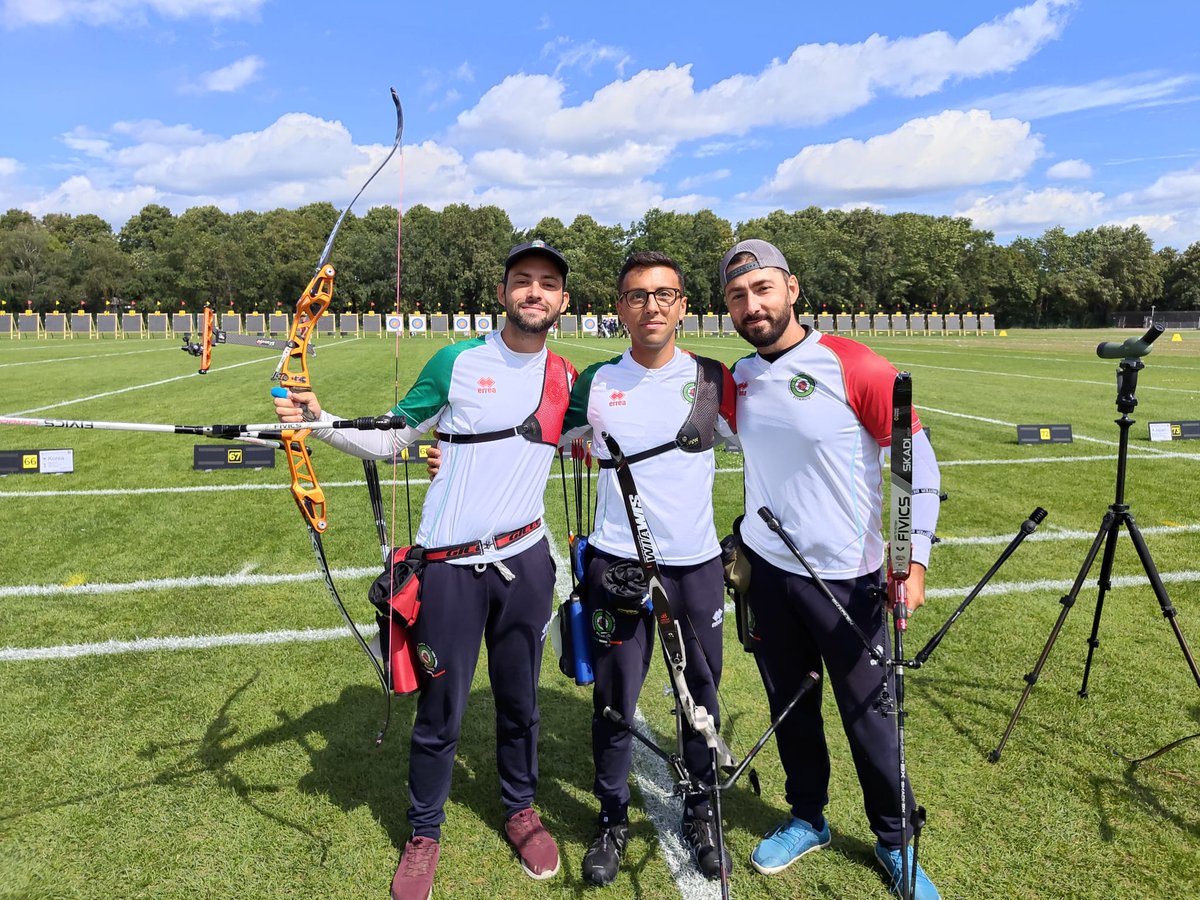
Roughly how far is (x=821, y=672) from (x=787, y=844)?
29.7 inches

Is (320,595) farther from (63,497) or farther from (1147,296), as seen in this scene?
(1147,296)

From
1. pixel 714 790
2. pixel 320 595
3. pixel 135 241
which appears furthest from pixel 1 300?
pixel 714 790

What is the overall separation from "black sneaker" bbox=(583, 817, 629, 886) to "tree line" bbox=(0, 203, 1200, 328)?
48957mm

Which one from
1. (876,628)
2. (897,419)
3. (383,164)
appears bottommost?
(876,628)

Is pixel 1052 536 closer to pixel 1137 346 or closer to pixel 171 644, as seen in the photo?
pixel 1137 346

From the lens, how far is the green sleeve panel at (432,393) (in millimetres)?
2971

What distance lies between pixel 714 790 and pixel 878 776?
73cm

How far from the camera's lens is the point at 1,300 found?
63.8m

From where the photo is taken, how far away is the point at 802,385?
108 inches

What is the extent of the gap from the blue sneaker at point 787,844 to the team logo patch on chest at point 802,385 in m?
1.78

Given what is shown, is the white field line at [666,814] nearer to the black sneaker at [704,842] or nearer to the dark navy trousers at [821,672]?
the black sneaker at [704,842]

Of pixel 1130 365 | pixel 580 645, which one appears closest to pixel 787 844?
pixel 580 645

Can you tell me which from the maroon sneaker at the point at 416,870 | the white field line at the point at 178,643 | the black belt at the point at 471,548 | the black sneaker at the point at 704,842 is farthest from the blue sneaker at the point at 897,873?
the white field line at the point at 178,643

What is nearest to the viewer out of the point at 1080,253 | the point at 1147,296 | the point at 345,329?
the point at 345,329
